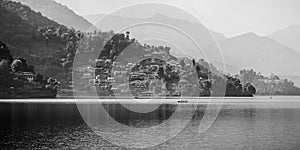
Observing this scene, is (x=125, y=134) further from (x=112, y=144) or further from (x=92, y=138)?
(x=112, y=144)

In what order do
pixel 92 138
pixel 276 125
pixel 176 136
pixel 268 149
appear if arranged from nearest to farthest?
pixel 268 149, pixel 92 138, pixel 176 136, pixel 276 125

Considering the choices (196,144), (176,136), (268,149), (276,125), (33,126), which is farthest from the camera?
(276,125)

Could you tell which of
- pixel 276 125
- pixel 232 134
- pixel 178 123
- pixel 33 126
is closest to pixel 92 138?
pixel 33 126

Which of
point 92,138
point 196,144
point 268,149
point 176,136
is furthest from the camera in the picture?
point 176,136

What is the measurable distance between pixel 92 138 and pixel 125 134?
25.2ft

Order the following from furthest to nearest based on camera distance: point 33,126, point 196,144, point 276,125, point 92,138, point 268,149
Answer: point 276,125, point 33,126, point 92,138, point 196,144, point 268,149

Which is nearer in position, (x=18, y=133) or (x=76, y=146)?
(x=76, y=146)

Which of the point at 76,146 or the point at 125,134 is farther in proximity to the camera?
the point at 125,134

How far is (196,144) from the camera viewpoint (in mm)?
→ 57500

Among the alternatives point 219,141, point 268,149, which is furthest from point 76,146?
point 268,149

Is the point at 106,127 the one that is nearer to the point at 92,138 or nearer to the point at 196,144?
the point at 92,138

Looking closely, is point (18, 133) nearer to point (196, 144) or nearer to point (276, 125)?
point (196, 144)

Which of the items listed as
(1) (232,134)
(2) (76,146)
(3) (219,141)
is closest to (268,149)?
(3) (219,141)

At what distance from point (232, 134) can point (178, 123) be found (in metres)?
20.6
